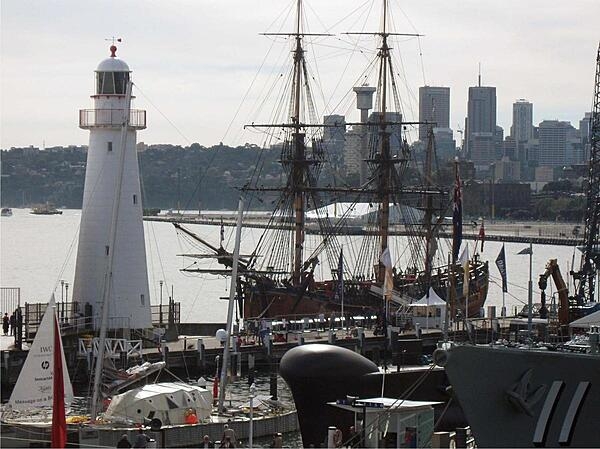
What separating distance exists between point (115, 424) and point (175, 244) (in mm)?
156791

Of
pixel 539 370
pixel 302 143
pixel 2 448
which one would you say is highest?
pixel 302 143

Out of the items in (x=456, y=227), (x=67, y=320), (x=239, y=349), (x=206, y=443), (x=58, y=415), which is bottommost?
(x=206, y=443)

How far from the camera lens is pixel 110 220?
50.1 m

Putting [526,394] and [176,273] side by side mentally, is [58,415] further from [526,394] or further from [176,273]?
[176,273]

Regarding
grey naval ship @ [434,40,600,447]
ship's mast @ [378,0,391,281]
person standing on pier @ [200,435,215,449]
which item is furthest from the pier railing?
ship's mast @ [378,0,391,281]

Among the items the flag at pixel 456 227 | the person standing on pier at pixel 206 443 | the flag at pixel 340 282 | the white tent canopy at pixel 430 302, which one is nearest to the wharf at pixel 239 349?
the white tent canopy at pixel 430 302

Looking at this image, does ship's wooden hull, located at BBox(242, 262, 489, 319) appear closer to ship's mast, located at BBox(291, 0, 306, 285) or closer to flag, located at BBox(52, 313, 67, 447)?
ship's mast, located at BBox(291, 0, 306, 285)

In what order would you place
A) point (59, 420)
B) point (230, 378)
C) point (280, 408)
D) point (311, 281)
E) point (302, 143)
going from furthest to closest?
point (302, 143), point (311, 281), point (230, 378), point (280, 408), point (59, 420)

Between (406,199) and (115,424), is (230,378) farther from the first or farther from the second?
(406,199)

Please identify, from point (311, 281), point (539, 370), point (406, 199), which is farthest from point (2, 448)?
point (406, 199)

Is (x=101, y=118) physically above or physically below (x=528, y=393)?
above

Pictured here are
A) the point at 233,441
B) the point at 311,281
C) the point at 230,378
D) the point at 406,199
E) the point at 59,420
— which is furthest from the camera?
the point at 406,199

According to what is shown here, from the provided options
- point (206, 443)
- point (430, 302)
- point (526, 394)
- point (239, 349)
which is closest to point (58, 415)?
point (206, 443)

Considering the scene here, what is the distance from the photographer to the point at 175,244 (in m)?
194
